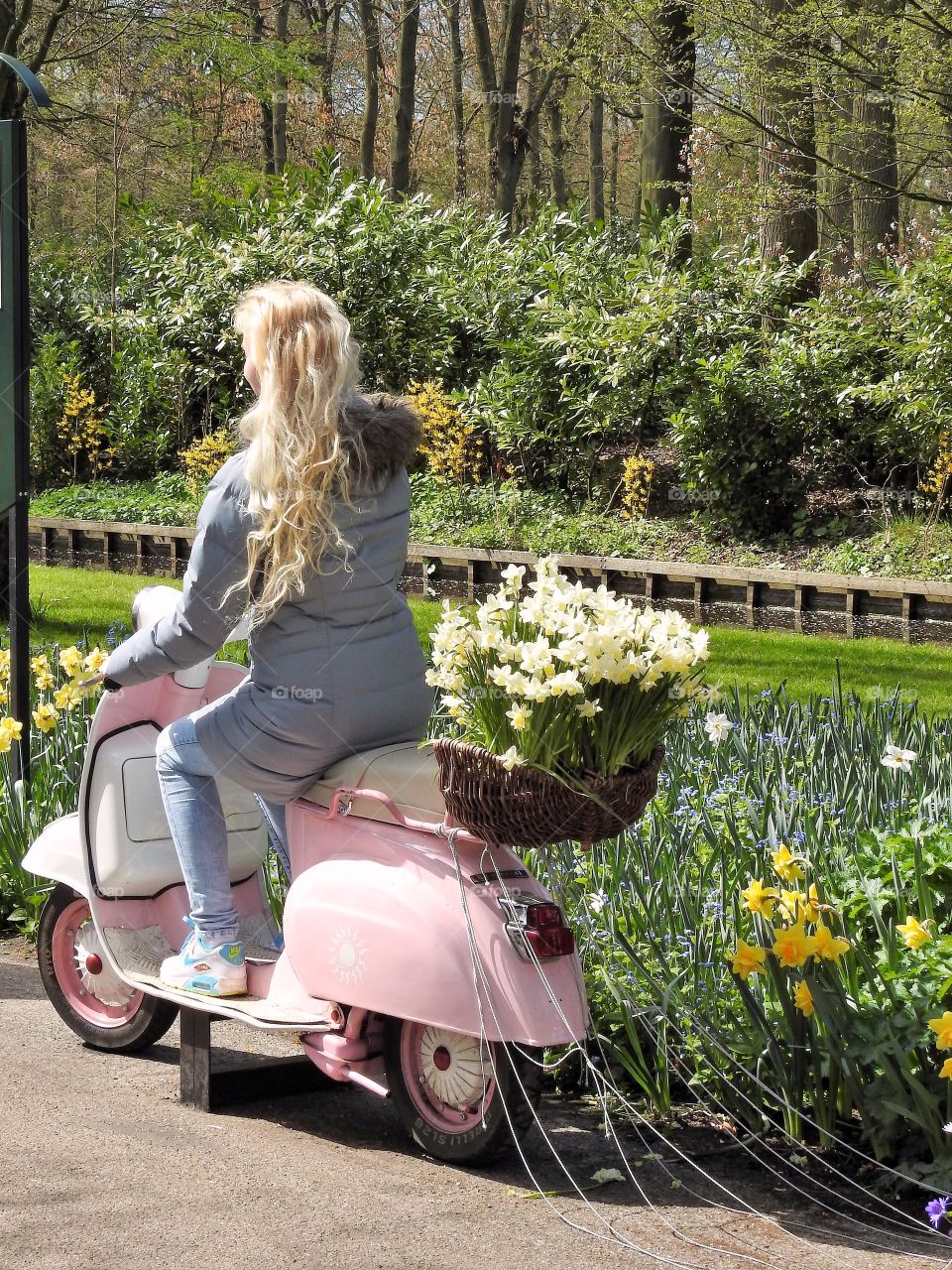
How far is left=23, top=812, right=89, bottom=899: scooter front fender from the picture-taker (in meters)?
3.64

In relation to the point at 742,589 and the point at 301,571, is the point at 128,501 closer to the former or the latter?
the point at 742,589

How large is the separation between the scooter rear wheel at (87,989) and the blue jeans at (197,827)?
391 millimetres

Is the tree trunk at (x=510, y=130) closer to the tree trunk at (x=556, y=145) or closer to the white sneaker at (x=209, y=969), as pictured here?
the tree trunk at (x=556, y=145)

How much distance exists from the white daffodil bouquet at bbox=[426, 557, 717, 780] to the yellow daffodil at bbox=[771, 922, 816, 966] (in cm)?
→ 43

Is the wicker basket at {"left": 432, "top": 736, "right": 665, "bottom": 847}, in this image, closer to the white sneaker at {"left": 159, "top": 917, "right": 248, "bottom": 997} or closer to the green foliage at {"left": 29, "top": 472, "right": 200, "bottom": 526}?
the white sneaker at {"left": 159, "top": 917, "right": 248, "bottom": 997}

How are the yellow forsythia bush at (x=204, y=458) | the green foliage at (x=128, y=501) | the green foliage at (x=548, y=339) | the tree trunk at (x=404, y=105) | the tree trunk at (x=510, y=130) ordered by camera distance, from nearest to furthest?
the green foliage at (x=548, y=339)
the green foliage at (x=128, y=501)
the yellow forsythia bush at (x=204, y=458)
the tree trunk at (x=510, y=130)
the tree trunk at (x=404, y=105)

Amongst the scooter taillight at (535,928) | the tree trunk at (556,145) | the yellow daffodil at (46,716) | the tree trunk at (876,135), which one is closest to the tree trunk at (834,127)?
the tree trunk at (876,135)

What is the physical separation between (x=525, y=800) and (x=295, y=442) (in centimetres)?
87

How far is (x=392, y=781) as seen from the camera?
3045mm

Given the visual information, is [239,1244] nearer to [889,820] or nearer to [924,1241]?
[924,1241]

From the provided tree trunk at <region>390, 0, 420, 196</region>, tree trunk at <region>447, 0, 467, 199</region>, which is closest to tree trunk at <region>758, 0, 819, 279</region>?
tree trunk at <region>390, 0, 420, 196</region>

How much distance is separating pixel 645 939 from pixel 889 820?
823 mm

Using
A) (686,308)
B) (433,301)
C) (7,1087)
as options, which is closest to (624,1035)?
(7,1087)

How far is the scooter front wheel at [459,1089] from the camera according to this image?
2.84 metres
